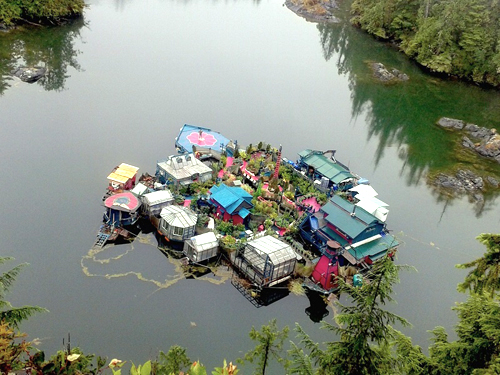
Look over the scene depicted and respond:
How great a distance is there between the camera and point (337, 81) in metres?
78.9

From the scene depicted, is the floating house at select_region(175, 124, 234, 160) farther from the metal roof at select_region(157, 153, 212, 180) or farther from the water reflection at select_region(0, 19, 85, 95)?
the water reflection at select_region(0, 19, 85, 95)

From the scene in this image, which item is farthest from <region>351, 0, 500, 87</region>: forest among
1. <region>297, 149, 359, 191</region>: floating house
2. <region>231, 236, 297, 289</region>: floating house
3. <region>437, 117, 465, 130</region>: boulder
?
<region>231, 236, 297, 289</region>: floating house

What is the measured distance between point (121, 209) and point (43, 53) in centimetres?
4410

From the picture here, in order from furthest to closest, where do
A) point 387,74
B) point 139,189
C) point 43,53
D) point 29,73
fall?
point 387,74
point 43,53
point 29,73
point 139,189

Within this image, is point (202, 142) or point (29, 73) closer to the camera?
point (202, 142)

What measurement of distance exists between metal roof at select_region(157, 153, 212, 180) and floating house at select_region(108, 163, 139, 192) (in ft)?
9.06

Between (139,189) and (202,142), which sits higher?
(202,142)

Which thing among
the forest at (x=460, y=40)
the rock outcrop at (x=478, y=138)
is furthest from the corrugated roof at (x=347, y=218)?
the forest at (x=460, y=40)

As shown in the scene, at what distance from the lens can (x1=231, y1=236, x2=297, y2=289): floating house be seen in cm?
3478

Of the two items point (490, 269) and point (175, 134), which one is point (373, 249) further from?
point (175, 134)

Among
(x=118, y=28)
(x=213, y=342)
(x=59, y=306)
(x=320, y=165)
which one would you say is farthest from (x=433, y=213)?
(x=118, y=28)

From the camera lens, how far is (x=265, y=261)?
114 feet

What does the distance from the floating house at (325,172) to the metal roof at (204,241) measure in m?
14.2

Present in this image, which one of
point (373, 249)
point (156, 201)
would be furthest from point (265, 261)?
point (156, 201)
